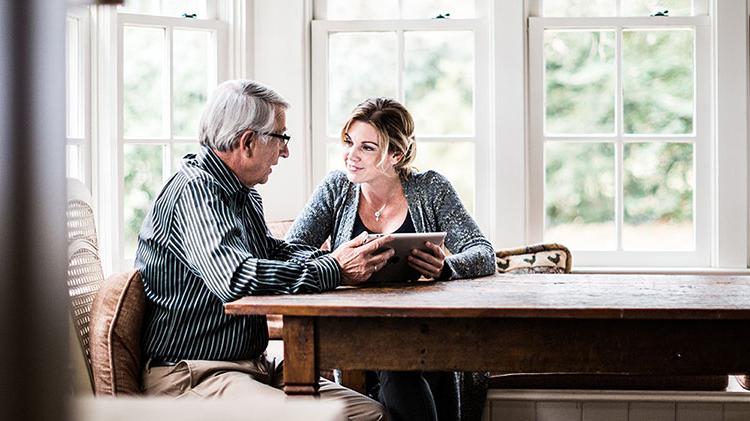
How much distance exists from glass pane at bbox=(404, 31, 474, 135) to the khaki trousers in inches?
79.2

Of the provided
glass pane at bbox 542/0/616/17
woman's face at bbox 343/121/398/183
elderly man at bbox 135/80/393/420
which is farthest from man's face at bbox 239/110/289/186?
glass pane at bbox 542/0/616/17

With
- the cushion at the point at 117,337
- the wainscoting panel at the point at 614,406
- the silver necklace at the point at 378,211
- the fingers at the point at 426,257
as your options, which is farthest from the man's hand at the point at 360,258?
the wainscoting panel at the point at 614,406

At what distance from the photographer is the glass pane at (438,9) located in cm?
405

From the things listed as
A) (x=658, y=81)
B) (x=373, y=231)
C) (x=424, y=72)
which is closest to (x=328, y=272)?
(x=373, y=231)

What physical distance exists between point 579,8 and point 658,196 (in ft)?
2.95

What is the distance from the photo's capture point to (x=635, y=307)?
2.02m

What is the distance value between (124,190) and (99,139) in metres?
0.24

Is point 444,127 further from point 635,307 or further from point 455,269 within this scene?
point 635,307

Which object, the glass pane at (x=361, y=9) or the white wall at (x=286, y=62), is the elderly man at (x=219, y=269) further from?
the glass pane at (x=361, y=9)

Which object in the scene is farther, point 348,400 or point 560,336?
point 348,400

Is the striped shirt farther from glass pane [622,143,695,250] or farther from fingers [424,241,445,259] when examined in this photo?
glass pane [622,143,695,250]

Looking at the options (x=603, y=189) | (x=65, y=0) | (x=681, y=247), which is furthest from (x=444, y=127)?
(x=65, y=0)

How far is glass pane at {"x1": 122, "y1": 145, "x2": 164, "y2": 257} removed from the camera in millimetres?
3760

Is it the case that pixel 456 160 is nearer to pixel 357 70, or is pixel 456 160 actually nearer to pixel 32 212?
pixel 357 70
